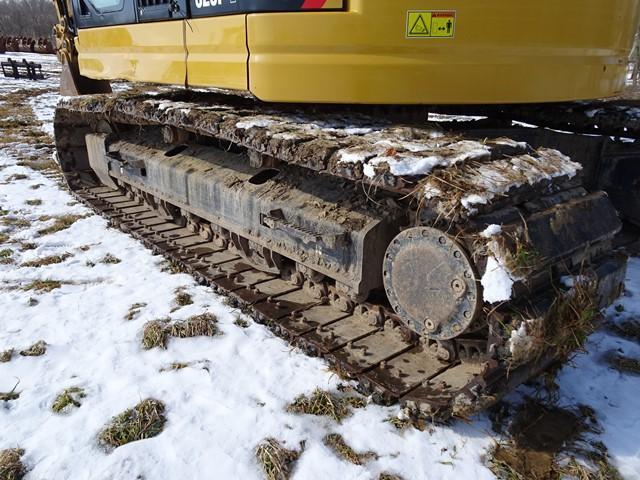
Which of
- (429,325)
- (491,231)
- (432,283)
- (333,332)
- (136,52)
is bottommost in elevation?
(333,332)

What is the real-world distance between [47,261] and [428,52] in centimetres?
414

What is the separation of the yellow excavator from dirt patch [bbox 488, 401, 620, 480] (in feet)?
1.03

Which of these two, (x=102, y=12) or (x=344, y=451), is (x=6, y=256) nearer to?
(x=102, y=12)

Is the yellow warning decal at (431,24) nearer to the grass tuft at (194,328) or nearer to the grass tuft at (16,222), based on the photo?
the grass tuft at (194,328)

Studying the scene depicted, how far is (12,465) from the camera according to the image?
2.64 meters

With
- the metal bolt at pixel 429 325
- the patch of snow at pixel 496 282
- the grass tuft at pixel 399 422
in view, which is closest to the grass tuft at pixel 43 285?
the grass tuft at pixel 399 422

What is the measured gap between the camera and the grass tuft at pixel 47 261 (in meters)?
5.12

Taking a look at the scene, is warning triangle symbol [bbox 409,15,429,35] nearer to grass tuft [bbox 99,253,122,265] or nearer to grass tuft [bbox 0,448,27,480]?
grass tuft [bbox 0,448,27,480]

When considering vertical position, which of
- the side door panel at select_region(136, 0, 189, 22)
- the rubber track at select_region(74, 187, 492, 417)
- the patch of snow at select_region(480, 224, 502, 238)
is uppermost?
the side door panel at select_region(136, 0, 189, 22)

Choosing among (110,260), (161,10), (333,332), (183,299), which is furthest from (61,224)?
(333,332)

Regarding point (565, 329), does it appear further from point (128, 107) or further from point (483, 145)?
point (128, 107)

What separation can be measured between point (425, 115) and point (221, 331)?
222 centimetres

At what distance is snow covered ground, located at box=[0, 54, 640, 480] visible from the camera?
8.80 feet

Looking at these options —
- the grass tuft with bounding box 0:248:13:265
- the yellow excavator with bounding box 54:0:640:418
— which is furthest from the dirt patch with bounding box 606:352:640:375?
the grass tuft with bounding box 0:248:13:265
